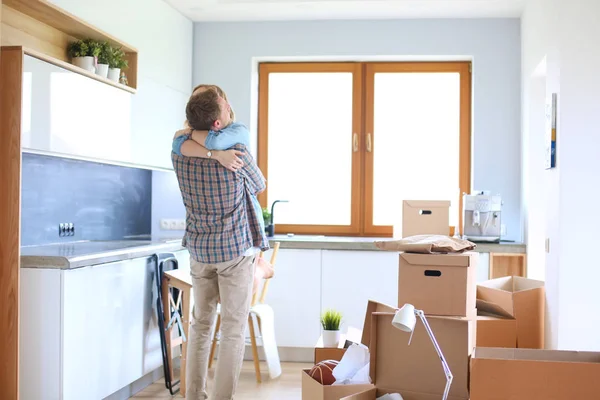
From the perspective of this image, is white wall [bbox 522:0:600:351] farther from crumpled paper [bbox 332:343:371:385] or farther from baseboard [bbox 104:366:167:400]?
baseboard [bbox 104:366:167:400]

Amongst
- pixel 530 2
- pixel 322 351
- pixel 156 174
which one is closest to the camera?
pixel 322 351

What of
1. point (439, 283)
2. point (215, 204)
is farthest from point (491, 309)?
→ point (215, 204)

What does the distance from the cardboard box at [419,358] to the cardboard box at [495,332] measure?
2.33ft

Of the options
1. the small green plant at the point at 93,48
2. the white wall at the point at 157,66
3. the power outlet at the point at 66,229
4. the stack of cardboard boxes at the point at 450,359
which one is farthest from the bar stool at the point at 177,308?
the stack of cardboard boxes at the point at 450,359

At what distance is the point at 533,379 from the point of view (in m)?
2.01

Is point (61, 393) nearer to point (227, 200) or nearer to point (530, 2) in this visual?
point (227, 200)

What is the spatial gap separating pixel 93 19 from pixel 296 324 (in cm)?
234

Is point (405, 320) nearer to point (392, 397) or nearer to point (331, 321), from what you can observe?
point (392, 397)

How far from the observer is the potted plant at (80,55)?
3.79 metres

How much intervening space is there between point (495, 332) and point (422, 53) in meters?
2.69

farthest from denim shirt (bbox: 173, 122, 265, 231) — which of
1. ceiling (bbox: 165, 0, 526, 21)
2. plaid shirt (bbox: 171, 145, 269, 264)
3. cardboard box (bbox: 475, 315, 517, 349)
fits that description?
ceiling (bbox: 165, 0, 526, 21)

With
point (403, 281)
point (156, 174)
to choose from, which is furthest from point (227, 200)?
point (156, 174)

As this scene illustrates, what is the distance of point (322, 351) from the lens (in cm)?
303

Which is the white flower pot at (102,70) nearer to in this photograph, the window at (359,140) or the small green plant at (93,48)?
the small green plant at (93,48)
